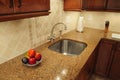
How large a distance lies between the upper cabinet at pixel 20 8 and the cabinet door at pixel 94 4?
1.23 m

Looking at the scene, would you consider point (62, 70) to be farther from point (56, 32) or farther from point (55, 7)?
point (55, 7)

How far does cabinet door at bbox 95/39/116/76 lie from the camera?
1851mm

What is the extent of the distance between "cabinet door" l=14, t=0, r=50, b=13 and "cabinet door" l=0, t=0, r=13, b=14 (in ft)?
0.12

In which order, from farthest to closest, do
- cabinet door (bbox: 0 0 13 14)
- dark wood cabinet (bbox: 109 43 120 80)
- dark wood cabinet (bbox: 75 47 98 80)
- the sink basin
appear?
1. dark wood cabinet (bbox: 109 43 120 80)
2. the sink basin
3. dark wood cabinet (bbox: 75 47 98 80)
4. cabinet door (bbox: 0 0 13 14)

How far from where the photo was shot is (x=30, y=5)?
0.81 meters

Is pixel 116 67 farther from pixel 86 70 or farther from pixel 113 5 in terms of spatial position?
pixel 113 5

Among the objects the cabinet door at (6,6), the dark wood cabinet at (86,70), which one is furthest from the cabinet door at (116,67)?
the cabinet door at (6,6)

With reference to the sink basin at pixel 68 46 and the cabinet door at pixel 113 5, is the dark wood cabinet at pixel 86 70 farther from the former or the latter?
the cabinet door at pixel 113 5

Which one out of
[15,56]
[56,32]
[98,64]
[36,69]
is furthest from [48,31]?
[98,64]

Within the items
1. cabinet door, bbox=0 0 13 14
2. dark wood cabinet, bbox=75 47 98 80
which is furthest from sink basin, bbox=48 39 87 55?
cabinet door, bbox=0 0 13 14

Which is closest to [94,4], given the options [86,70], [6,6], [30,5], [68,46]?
[68,46]

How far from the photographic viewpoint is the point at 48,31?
1.72m

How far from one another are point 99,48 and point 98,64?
1.16 ft

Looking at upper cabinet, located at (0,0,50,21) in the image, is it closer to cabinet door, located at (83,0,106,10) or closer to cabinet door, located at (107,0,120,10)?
cabinet door, located at (83,0,106,10)
